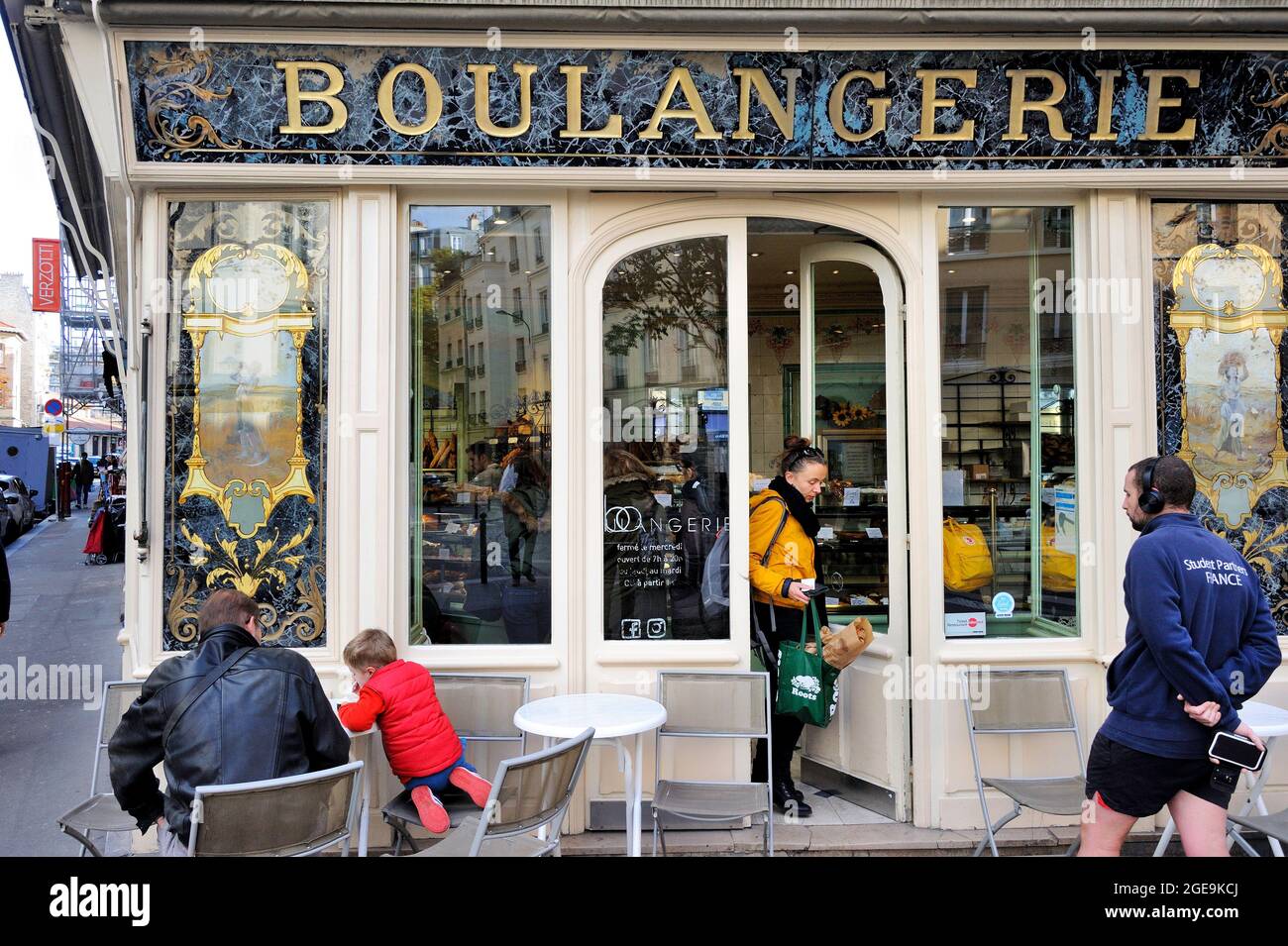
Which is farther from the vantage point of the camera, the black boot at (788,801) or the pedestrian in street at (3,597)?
the pedestrian in street at (3,597)

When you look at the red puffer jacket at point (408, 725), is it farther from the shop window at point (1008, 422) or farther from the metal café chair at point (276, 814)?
the shop window at point (1008, 422)

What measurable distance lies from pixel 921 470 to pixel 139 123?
4023mm

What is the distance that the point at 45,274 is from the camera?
46.7 ft

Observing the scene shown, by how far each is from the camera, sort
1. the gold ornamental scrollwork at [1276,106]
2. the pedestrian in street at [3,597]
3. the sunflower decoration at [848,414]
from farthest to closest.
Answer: the pedestrian in street at [3,597]
the sunflower decoration at [848,414]
the gold ornamental scrollwork at [1276,106]

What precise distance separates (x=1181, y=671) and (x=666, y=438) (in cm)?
254

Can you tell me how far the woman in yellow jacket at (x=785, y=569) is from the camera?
4.62 meters

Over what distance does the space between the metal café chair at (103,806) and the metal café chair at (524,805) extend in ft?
4.67

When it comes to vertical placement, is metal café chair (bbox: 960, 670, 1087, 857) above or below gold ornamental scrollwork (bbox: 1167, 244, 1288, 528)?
below

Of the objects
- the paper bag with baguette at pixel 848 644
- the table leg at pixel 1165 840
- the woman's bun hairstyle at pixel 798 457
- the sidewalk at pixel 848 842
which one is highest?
the woman's bun hairstyle at pixel 798 457

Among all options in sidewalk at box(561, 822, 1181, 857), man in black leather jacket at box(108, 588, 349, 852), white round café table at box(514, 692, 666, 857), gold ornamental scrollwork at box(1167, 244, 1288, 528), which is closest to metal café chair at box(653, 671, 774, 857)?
sidewalk at box(561, 822, 1181, 857)

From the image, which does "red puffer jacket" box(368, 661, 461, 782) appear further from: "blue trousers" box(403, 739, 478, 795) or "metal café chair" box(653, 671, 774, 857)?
"metal café chair" box(653, 671, 774, 857)

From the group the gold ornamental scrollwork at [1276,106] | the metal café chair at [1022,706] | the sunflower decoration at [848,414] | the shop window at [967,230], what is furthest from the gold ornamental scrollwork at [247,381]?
the gold ornamental scrollwork at [1276,106]

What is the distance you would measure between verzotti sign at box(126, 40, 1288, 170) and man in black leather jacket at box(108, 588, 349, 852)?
2.44 metres

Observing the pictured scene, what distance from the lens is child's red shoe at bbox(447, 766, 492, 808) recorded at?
11.9 feet
